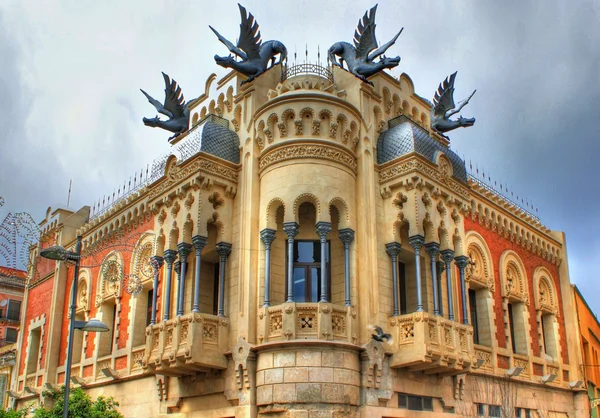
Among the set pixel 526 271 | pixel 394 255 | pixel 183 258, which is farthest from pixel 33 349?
pixel 526 271

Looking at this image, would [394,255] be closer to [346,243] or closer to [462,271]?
[346,243]

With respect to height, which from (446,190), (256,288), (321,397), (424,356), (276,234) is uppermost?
(446,190)

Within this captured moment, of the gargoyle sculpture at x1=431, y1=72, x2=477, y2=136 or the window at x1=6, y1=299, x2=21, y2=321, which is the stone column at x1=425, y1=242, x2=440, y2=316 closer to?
the gargoyle sculpture at x1=431, y1=72, x2=477, y2=136

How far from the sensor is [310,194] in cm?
1953

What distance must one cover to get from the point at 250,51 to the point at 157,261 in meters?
7.61

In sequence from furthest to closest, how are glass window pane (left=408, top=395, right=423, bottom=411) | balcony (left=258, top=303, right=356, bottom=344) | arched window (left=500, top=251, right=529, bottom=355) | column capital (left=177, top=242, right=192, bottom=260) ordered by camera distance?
arched window (left=500, top=251, right=529, bottom=355) < column capital (left=177, top=242, right=192, bottom=260) < glass window pane (left=408, top=395, right=423, bottom=411) < balcony (left=258, top=303, right=356, bottom=344)

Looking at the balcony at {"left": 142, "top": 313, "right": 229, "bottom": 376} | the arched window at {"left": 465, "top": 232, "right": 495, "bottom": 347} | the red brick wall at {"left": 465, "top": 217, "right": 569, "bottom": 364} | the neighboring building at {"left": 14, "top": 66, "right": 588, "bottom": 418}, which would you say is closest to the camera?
the neighboring building at {"left": 14, "top": 66, "right": 588, "bottom": 418}

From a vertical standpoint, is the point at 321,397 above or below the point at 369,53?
below

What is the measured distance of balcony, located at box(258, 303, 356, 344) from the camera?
18.0 m

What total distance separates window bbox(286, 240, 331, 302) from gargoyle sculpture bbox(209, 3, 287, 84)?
594 cm

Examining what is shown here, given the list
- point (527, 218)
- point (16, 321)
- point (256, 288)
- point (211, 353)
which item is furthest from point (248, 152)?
point (16, 321)

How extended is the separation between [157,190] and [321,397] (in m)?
9.32

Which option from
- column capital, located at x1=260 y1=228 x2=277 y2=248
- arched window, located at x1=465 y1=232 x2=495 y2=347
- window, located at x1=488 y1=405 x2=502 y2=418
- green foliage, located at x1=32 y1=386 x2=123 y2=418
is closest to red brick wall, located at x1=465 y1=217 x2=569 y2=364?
arched window, located at x1=465 y1=232 x2=495 y2=347

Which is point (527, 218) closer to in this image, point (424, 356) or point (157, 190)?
point (424, 356)
